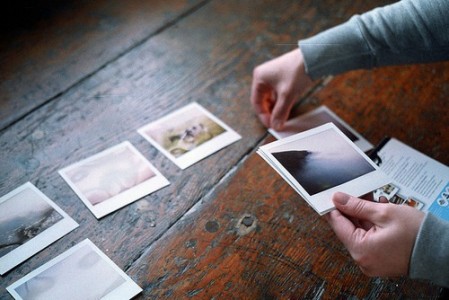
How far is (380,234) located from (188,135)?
553 millimetres

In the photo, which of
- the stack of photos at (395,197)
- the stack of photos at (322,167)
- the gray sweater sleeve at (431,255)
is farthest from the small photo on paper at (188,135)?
the gray sweater sleeve at (431,255)

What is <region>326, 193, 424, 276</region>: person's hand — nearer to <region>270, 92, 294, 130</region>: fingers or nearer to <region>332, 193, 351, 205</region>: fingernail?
<region>332, 193, 351, 205</region>: fingernail

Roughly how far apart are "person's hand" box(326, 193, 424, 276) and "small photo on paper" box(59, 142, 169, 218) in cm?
42

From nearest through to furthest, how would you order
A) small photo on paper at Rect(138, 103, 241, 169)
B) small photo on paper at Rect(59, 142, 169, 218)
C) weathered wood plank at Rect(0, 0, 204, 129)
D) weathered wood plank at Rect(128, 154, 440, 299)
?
weathered wood plank at Rect(128, 154, 440, 299) → small photo on paper at Rect(59, 142, 169, 218) → small photo on paper at Rect(138, 103, 241, 169) → weathered wood plank at Rect(0, 0, 204, 129)

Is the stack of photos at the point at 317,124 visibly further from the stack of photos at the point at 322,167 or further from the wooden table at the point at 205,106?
the stack of photos at the point at 322,167

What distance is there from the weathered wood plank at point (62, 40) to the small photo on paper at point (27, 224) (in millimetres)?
252

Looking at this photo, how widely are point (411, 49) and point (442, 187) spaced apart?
35 cm

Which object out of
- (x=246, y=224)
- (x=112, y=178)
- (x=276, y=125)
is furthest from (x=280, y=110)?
(x=112, y=178)

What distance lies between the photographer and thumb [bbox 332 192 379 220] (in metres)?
0.81

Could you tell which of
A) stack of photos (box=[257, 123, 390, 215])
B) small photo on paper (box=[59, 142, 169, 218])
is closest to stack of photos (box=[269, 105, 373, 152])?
stack of photos (box=[257, 123, 390, 215])

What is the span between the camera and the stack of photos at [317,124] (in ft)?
3.81

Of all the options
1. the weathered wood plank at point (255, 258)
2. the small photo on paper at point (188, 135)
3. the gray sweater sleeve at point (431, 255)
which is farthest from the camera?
the small photo on paper at point (188, 135)

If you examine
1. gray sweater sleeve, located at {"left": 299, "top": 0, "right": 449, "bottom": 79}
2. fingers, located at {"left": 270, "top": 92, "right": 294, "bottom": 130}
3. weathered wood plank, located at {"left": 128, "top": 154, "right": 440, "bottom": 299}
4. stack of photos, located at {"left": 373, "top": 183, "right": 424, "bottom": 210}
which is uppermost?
gray sweater sleeve, located at {"left": 299, "top": 0, "right": 449, "bottom": 79}

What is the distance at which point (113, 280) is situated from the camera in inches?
34.1
